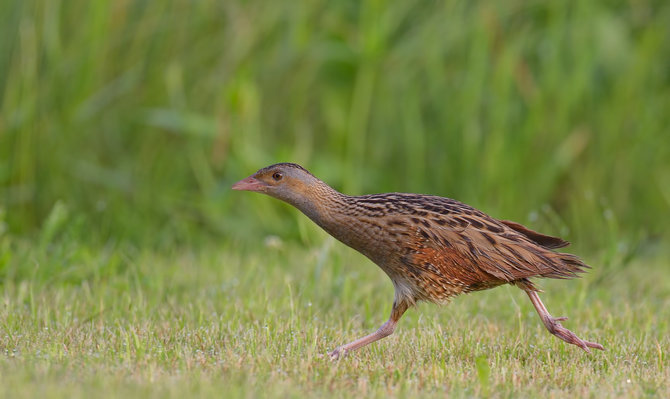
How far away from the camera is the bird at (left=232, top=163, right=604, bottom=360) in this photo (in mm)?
5238

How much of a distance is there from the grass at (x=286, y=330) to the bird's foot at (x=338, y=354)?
5 centimetres

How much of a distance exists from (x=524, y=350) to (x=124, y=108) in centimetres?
495

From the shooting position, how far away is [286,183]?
566 centimetres

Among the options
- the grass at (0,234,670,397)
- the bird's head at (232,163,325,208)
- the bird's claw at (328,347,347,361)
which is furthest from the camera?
the bird's head at (232,163,325,208)

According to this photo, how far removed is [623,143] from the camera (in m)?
9.27

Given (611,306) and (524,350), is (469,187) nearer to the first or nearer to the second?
(611,306)

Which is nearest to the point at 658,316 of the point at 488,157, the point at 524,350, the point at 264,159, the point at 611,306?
the point at 611,306

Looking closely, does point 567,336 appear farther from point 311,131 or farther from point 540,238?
point 311,131

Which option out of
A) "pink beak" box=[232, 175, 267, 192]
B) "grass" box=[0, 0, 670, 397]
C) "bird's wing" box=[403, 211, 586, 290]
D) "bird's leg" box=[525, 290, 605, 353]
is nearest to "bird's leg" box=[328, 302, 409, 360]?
"bird's wing" box=[403, 211, 586, 290]

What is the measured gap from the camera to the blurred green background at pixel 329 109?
8531 millimetres

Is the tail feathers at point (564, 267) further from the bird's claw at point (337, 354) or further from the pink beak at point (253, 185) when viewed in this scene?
the pink beak at point (253, 185)

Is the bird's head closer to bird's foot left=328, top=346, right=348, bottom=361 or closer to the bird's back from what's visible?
the bird's back

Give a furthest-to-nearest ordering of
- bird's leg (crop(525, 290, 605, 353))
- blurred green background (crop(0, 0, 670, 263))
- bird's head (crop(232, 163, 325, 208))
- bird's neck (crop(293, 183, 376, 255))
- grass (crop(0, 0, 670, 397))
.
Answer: blurred green background (crop(0, 0, 670, 263)), grass (crop(0, 0, 670, 397)), bird's head (crop(232, 163, 325, 208)), bird's neck (crop(293, 183, 376, 255)), bird's leg (crop(525, 290, 605, 353))

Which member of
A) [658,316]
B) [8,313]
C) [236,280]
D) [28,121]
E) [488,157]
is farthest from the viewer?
[488,157]
